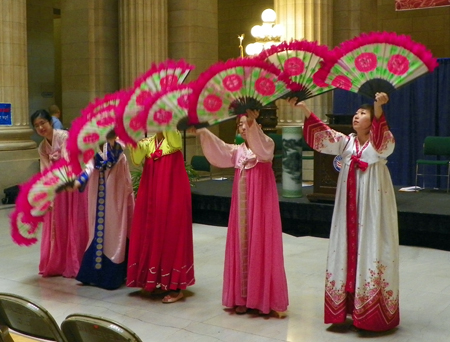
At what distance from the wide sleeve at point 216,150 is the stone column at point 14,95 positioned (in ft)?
21.4

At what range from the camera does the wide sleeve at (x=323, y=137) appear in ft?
16.8

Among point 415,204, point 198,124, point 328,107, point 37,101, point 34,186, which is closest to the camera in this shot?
point 198,124

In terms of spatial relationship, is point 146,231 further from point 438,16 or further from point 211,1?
point 438,16

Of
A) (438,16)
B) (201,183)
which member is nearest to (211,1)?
(201,183)

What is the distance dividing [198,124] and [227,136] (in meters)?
13.7

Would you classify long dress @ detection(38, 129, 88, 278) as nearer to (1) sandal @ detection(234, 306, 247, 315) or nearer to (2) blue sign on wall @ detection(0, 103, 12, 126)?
(1) sandal @ detection(234, 306, 247, 315)

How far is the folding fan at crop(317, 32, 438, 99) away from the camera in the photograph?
4617mm

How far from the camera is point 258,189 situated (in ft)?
17.7

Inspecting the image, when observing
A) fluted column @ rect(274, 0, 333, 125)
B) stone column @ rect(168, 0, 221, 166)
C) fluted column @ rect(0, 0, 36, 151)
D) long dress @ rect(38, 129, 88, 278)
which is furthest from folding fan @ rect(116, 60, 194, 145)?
stone column @ rect(168, 0, 221, 166)

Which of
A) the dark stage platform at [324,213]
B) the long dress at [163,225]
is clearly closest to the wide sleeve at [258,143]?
the long dress at [163,225]

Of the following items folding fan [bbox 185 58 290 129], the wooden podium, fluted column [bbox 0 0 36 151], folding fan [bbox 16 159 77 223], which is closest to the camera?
folding fan [bbox 185 58 290 129]

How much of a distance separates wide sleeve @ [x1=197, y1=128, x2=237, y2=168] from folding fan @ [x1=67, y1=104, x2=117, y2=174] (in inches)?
27.7

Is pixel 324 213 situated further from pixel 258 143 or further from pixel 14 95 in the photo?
pixel 14 95

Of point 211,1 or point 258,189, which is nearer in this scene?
point 258,189
